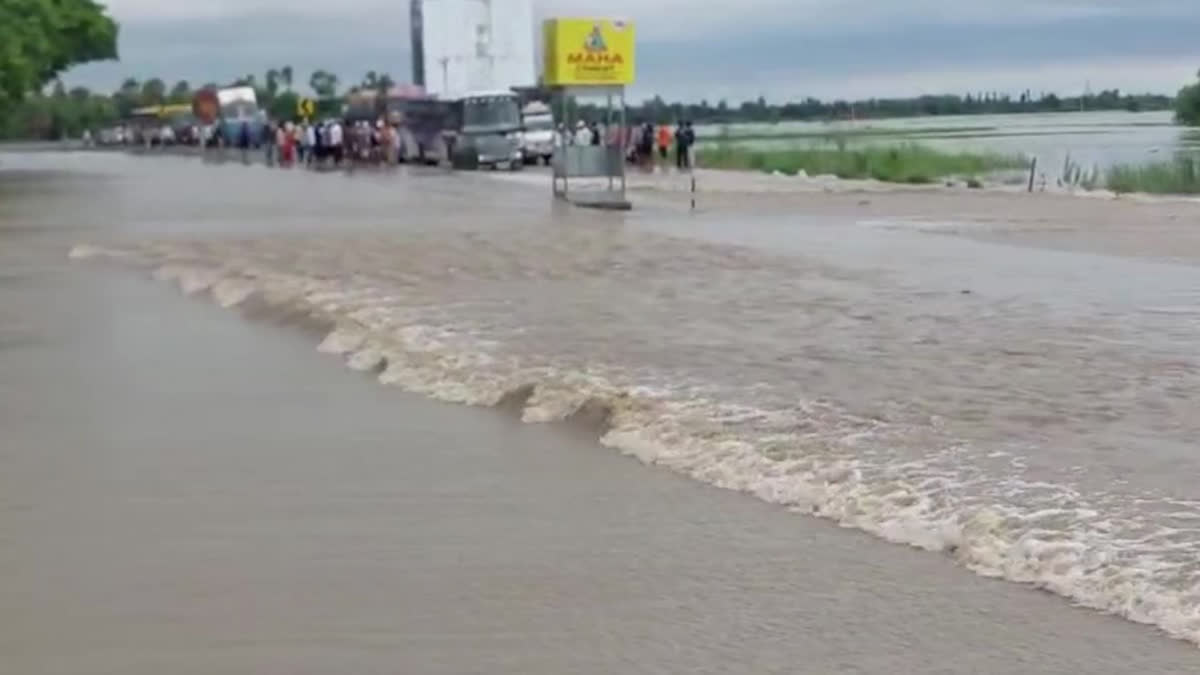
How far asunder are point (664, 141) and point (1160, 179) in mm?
19335

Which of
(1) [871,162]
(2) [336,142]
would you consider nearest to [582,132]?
(1) [871,162]

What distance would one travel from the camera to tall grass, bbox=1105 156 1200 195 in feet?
145

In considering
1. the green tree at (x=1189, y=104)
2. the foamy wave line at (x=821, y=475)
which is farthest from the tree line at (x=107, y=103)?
the foamy wave line at (x=821, y=475)

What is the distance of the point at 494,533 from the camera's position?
952cm

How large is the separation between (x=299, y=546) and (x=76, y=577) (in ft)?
3.34

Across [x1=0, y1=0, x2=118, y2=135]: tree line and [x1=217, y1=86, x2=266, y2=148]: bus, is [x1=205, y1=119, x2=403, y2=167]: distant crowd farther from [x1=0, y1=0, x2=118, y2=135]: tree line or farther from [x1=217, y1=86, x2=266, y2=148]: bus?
[x1=217, y1=86, x2=266, y2=148]: bus

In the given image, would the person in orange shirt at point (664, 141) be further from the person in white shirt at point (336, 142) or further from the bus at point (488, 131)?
the person in white shirt at point (336, 142)

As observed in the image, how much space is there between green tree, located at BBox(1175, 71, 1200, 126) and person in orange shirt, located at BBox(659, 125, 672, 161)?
3666 cm

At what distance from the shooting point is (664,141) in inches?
2424

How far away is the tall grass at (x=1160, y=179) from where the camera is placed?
4434 cm

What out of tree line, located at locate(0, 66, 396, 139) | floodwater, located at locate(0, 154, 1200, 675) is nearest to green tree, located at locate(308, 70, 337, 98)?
tree line, located at locate(0, 66, 396, 139)

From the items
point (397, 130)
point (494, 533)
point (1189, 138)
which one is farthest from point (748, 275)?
point (1189, 138)

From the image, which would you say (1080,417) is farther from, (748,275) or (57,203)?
(57,203)

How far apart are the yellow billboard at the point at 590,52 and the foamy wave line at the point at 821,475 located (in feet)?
57.8
